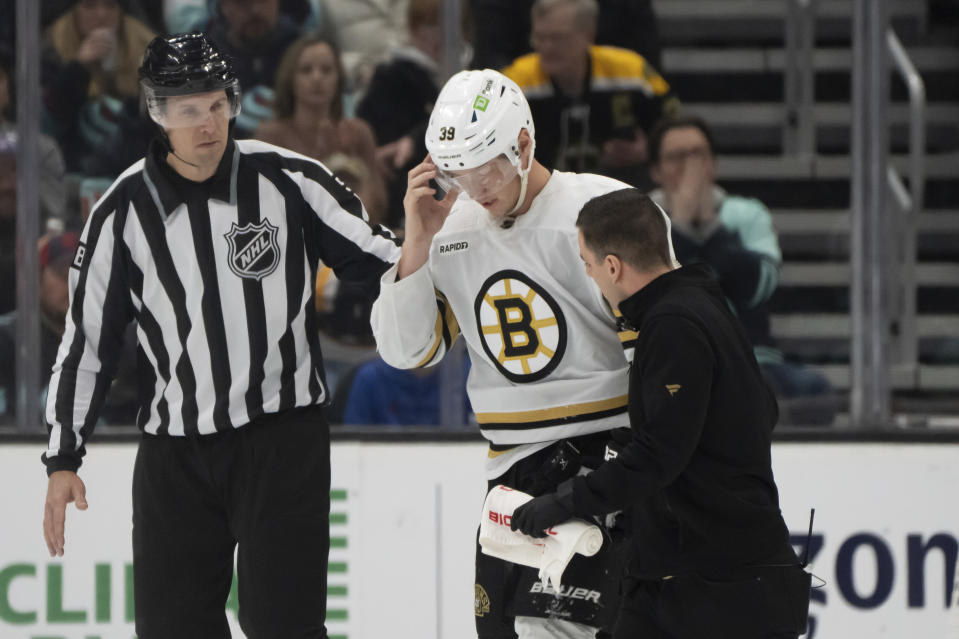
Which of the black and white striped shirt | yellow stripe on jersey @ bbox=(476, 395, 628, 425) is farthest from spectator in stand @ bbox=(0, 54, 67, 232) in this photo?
yellow stripe on jersey @ bbox=(476, 395, 628, 425)

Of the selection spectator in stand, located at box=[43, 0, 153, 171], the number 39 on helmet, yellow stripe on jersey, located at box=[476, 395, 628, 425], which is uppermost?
spectator in stand, located at box=[43, 0, 153, 171]

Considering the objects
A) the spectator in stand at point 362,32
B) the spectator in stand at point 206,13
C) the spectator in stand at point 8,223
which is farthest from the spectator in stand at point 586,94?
the spectator in stand at point 8,223

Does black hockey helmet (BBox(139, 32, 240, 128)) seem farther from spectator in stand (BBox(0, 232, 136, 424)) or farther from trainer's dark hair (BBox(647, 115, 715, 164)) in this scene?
trainer's dark hair (BBox(647, 115, 715, 164))

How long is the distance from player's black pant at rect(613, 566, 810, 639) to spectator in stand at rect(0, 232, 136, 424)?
81.2 inches

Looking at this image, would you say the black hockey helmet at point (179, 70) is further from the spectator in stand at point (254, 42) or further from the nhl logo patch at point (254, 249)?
the spectator in stand at point (254, 42)

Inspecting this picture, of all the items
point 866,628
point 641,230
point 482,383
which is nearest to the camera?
point 641,230

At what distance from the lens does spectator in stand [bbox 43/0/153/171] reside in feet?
12.3

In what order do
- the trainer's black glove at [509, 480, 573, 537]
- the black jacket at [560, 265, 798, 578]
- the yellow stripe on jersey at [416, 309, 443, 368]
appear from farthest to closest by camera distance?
1. the yellow stripe on jersey at [416, 309, 443, 368]
2. the trainer's black glove at [509, 480, 573, 537]
3. the black jacket at [560, 265, 798, 578]

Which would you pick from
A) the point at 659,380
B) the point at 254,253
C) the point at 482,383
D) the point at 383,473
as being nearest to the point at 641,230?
the point at 659,380

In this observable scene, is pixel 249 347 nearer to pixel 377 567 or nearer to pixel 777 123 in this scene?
pixel 377 567

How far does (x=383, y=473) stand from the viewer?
3.59 meters

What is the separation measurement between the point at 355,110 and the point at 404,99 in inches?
6.0

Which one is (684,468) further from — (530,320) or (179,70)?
(179,70)

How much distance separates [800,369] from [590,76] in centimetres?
104
